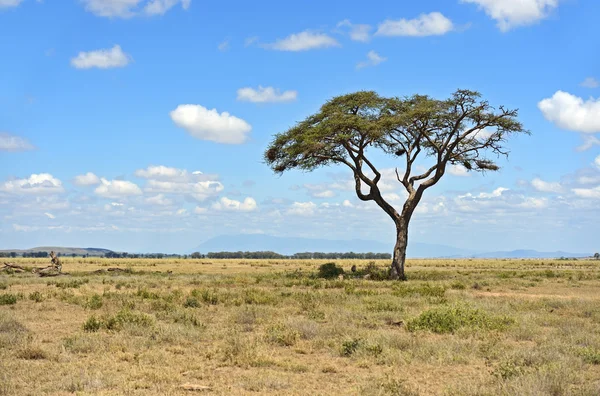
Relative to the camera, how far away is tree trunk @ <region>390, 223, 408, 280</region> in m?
38.6

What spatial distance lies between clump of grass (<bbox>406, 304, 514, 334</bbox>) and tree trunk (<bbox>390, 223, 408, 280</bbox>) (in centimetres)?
2103

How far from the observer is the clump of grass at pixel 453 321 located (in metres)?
16.3

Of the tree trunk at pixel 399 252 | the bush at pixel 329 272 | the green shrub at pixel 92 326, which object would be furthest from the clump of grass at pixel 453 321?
the bush at pixel 329 272

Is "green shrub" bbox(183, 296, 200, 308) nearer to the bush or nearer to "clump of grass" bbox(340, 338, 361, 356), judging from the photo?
"clump of grass" bbox(340, 338, 361, 356)

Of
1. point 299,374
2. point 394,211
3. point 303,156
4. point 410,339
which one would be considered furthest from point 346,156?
point 299,374

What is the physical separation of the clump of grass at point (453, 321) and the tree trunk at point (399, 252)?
69.0 ft

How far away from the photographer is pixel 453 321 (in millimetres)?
16500

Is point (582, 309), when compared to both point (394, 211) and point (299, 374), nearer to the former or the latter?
point (299, 374)

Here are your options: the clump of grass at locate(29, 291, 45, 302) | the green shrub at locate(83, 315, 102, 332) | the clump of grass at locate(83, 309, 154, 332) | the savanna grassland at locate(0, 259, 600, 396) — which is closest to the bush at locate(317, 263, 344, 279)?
the savanna grassland at locate(0, 259, 600, 396)

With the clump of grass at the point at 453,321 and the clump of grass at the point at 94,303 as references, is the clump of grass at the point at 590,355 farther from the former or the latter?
the clump of grass at the point at 94,303

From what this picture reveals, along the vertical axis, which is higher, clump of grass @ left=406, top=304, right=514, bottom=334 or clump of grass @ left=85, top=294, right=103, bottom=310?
clump of grass @ left=406, top=304, right=514, bottom=334

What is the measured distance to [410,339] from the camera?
14.2 metres

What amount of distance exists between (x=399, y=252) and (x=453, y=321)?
73.8 ft

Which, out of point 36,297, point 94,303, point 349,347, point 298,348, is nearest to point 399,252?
point 94,303
